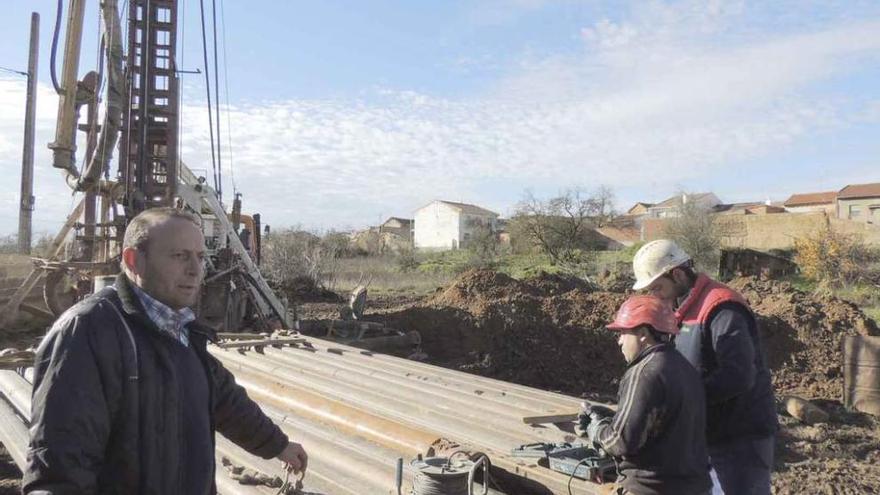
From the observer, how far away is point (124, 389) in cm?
188

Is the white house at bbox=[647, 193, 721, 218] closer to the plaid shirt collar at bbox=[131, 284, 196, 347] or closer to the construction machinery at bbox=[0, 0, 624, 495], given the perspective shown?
the construction machinery at bbox=[0, 0, 624, 495]

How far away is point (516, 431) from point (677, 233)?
27854mm

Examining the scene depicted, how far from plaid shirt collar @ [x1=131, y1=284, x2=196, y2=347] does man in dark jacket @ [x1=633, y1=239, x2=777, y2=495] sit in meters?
2.07

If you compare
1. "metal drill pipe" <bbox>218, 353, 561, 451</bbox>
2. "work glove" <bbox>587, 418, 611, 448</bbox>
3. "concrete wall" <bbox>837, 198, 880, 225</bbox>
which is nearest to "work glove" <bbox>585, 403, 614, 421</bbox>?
"work glove" <bbox>587, 418, 611, 448</bbox>

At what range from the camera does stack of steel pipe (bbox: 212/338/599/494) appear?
150 inches

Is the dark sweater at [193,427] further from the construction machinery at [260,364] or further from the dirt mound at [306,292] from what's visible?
the dirt mound at [306,292]

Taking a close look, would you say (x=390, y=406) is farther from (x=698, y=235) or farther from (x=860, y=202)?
(x=860, y=202)

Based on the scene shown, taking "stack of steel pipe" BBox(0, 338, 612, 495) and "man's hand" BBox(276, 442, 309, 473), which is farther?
"stack of steel pipe" BBox(0, 338, 612, 495)

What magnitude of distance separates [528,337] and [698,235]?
18532mm

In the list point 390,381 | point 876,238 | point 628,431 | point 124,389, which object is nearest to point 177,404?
point 124,389

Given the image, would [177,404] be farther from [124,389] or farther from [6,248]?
[6,248]

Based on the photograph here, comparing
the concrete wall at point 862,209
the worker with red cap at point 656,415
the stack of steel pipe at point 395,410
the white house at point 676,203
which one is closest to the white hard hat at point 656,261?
the worker with red cap at point 656,415

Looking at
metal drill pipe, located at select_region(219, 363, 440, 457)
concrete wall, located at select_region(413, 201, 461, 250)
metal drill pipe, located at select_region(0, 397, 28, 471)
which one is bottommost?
metal drill pipe, located at select_region(0, 397, 28, 471)

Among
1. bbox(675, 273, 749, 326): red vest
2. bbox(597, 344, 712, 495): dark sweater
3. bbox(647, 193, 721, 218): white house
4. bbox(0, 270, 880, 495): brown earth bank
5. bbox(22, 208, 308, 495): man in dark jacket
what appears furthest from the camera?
bbox(647, 193, 721, 218): white house
